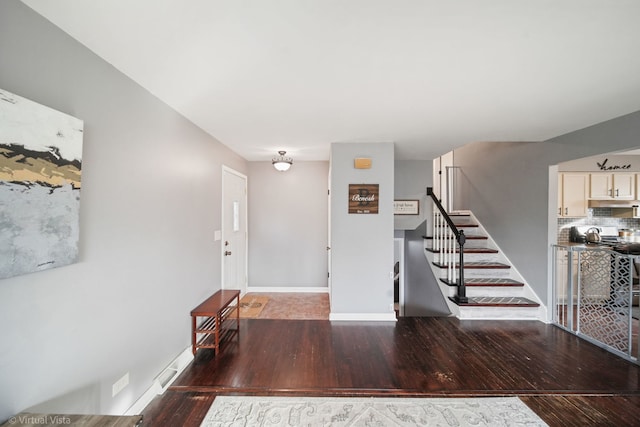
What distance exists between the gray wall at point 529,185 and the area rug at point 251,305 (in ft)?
13.7

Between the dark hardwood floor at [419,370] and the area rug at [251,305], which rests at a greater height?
the dark hardwood floor at [419,370]

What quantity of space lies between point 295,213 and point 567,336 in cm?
422

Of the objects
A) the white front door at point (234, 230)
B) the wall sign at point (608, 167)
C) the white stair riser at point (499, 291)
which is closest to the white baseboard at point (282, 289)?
the white front door at point (234, 230)

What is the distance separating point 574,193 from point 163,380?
20.9 ft

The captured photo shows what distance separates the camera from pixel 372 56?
5.04 ft

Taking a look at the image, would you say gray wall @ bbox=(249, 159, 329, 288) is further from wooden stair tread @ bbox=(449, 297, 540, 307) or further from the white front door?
wooden stair tread @ bbox=(449, 297, 540, 307)

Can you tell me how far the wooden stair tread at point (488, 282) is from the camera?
3.60 m

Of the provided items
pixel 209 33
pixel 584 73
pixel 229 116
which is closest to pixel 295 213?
pixel 229 116

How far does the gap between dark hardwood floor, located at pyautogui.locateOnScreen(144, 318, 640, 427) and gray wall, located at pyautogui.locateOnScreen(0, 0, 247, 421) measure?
518mm

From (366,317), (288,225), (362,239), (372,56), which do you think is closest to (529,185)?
(362,239)

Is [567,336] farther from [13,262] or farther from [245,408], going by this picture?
[13,262]

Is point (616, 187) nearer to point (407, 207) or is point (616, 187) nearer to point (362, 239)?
point (407, 207)

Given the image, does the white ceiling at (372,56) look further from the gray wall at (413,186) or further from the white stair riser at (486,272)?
the white stair riser at (486,272)

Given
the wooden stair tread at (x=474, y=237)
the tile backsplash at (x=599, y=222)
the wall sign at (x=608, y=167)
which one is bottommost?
the wooden stair tread at (x=474, y=237)
